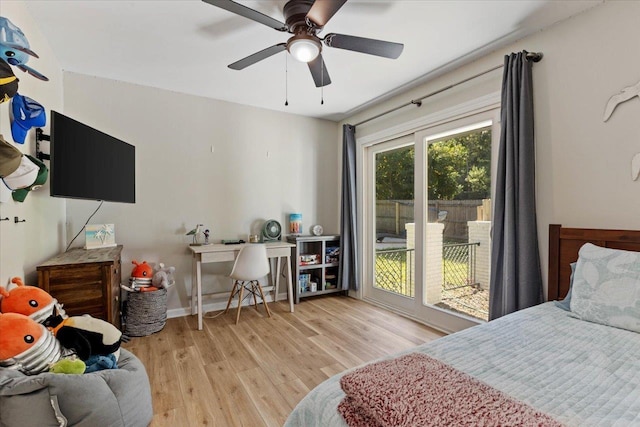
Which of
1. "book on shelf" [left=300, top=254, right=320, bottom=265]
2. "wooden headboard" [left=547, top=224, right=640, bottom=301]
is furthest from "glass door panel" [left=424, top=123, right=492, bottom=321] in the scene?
"book on shelf" [left=300, top=254, right=320, bottom=265]

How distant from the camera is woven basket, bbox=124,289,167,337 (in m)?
2.70

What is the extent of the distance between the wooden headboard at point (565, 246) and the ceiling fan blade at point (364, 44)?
5.38 ft

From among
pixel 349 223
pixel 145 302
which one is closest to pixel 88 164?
pixel 145 302

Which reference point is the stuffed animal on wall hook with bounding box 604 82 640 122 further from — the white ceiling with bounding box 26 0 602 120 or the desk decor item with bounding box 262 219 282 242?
the desk decor item with bounding box 262 219 282 242

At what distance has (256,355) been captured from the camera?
2355 mm

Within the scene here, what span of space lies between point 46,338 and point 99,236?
150 centimetres

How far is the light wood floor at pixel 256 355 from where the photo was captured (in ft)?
5.67

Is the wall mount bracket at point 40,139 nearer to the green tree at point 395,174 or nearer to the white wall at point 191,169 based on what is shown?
the white wall at point 191,169

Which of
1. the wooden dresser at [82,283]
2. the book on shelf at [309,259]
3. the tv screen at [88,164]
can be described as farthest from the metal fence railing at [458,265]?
the tv screen at [88,164]

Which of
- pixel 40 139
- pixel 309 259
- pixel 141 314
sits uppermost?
pixel 40 139

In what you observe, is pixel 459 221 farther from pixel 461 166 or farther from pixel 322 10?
pixel 322 10

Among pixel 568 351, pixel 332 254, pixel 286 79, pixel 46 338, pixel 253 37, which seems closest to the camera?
pixel 568 351

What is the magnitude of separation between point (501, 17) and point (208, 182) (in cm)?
309

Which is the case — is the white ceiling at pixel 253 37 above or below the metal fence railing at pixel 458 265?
above
